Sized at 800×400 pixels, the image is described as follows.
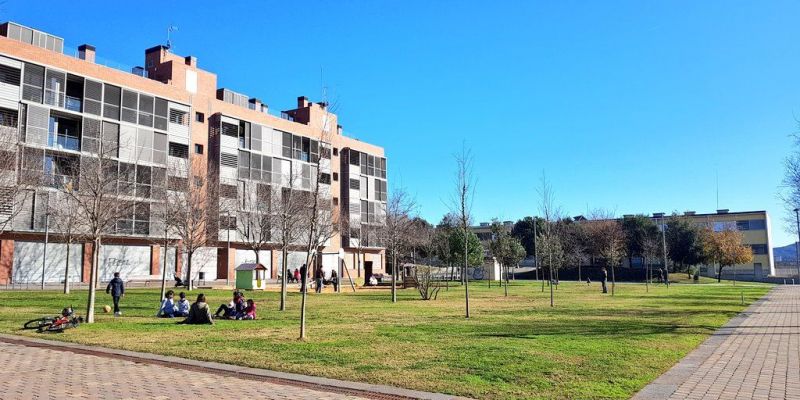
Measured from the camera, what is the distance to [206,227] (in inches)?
1517

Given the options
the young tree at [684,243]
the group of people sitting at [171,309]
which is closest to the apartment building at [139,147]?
the group of people sitting at [171,309]

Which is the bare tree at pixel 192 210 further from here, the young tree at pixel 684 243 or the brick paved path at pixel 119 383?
the young tree at pixel 684 243

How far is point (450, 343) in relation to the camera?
489 inches

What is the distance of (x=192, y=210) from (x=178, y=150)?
1590 cm

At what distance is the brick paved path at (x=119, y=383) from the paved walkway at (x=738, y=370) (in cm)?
465

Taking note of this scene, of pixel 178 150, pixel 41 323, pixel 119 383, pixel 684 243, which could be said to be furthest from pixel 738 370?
pixel 684 243

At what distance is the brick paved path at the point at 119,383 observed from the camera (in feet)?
24.8

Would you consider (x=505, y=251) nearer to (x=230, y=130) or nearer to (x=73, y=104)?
(x=230, y=130)

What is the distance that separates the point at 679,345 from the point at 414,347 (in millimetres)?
5595

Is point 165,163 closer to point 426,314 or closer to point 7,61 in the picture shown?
point 7,61

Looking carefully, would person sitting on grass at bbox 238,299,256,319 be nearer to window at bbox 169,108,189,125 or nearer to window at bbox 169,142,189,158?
window at bbox 169,142,189,158

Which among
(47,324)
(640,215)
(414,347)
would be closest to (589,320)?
(414,347)

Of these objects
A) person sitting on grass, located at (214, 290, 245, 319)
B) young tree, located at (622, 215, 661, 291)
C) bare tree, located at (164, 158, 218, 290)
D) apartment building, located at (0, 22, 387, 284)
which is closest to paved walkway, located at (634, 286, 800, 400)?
person sitting on grass, located at (214, 290, 245, 319)

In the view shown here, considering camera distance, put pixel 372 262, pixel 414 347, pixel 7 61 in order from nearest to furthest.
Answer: pixel 414 347 → pixel 7 61 → pixel 372 262
